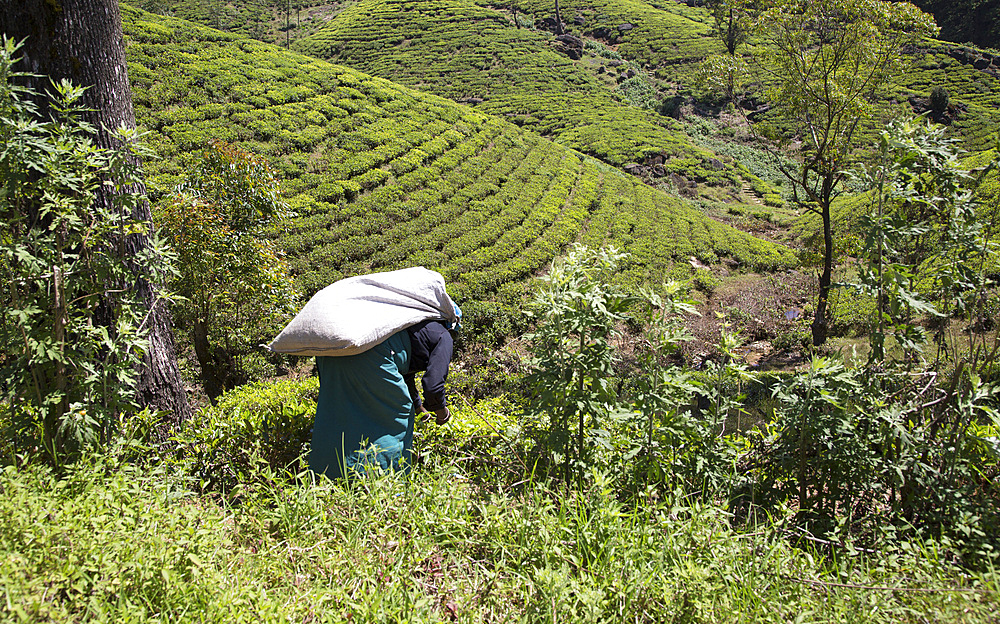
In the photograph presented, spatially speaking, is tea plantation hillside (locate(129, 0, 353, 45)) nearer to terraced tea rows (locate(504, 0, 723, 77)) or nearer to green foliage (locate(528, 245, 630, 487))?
terraced tea rows (locate(504, 0, 723, 77))

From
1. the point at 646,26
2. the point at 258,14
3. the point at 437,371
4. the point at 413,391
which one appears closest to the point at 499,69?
the point at 646,26

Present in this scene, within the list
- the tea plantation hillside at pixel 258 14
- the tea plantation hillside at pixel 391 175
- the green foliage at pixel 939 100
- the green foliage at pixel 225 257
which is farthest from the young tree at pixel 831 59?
the tea plantation hillside at pixel 258 14

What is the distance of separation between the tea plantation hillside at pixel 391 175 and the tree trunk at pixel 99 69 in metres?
8.57

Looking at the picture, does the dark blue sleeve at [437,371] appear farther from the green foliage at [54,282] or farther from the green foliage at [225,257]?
the green foliage at [225,257]

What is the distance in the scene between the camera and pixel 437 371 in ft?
9.73

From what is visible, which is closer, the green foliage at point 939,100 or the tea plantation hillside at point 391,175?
the tea plantation hillside at point 391,175

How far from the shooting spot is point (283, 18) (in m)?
57.8

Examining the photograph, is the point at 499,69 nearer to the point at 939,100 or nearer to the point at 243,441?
the point at 939,100

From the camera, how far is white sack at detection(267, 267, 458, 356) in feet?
8.66

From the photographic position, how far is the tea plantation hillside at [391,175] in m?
15.2

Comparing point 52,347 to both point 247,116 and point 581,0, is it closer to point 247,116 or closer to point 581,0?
point 247,116

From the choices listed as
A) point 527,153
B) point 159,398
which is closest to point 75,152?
point 159,398

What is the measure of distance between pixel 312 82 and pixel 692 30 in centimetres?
4347

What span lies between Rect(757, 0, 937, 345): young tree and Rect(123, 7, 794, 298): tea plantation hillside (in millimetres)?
6516
